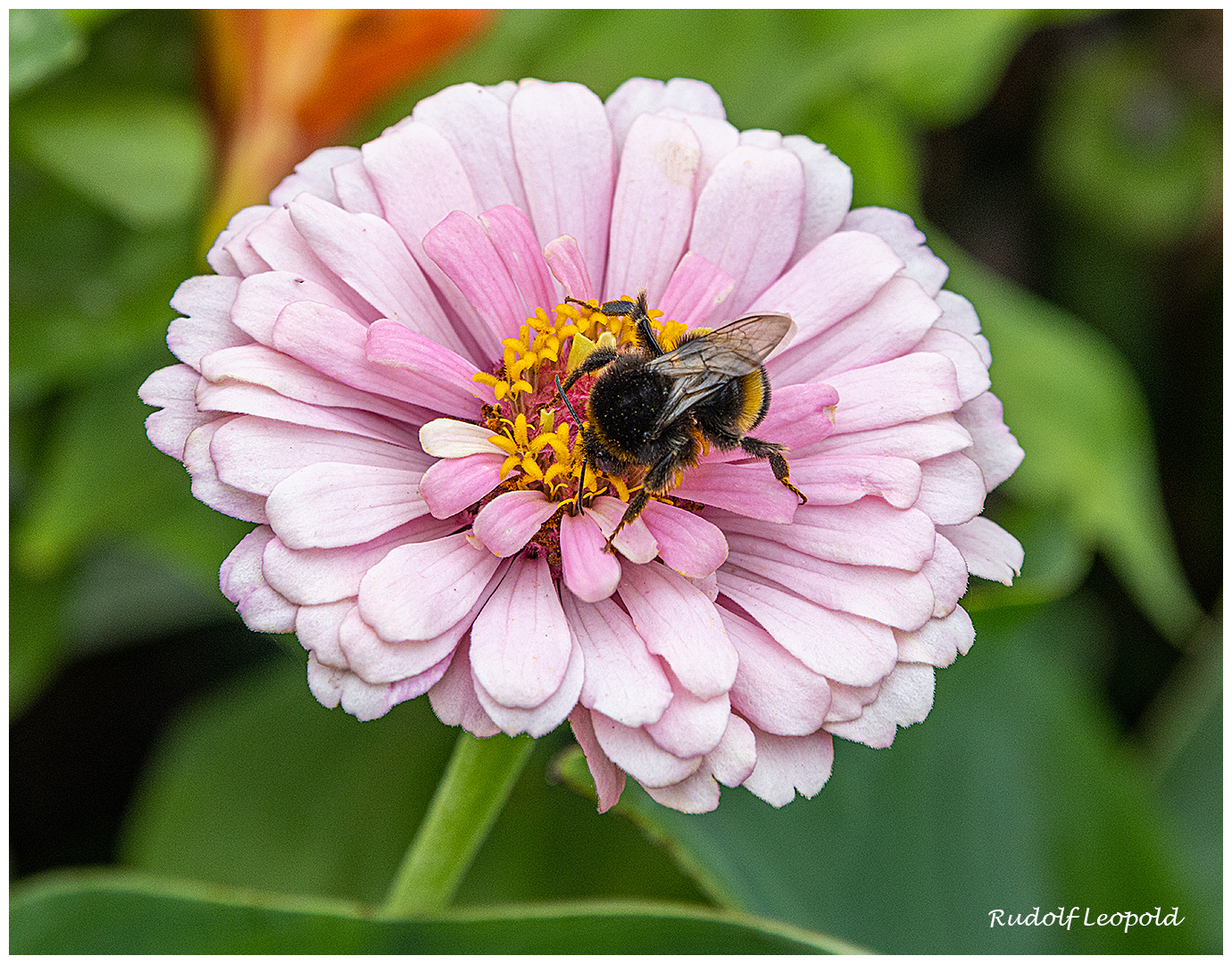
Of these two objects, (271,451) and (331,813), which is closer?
(271,451)

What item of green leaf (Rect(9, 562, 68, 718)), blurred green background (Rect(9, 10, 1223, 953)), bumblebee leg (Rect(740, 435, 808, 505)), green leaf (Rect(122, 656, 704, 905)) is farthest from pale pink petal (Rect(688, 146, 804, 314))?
green leaf (Rect(9, 562, 68, 718))

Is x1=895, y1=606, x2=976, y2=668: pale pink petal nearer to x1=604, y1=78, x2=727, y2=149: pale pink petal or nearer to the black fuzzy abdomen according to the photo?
the black fuzzy abdomen

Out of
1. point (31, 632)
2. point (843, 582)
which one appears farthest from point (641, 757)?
point (31, 632)

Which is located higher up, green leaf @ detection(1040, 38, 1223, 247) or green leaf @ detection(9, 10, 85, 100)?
green leaf @ detection(9, 10, 85, 100)

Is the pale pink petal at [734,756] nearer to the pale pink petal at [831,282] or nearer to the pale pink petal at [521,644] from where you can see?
the pale pink petal at [521,644]

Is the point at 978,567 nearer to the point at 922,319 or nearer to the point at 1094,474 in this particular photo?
the point at 922,319

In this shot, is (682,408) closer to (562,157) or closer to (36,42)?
(562,157)

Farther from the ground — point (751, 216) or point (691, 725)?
point (751, 216)
